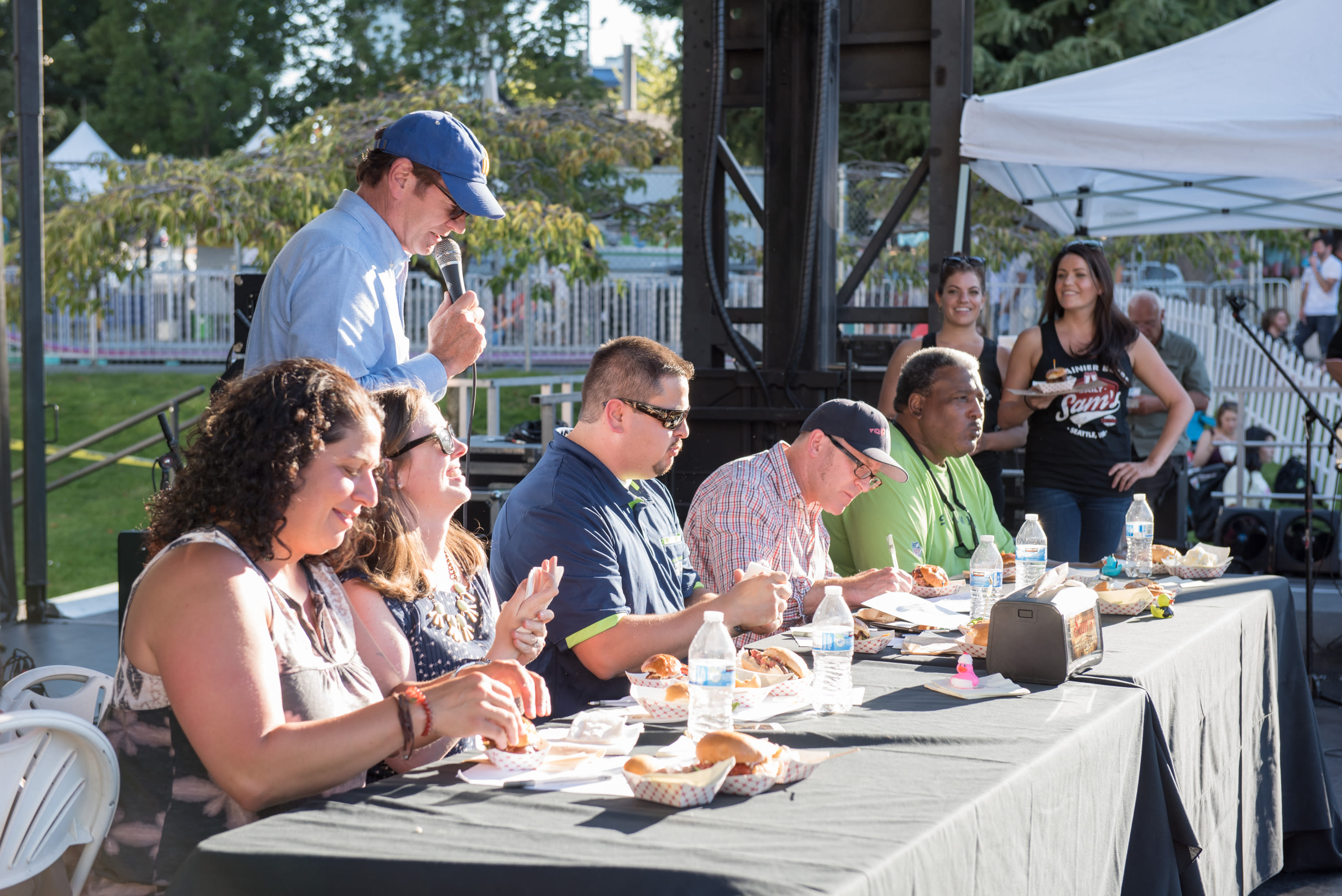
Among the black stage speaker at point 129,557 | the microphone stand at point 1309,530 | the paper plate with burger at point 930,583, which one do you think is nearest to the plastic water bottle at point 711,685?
the paper plate with burger at point 930,583

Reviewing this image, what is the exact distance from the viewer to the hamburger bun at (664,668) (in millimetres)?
2348

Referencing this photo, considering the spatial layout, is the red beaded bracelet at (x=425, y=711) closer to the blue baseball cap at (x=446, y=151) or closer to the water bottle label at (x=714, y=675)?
the water bottle label at (x=714, y=675)

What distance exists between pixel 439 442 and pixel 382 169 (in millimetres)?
984

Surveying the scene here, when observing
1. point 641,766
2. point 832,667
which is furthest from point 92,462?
point 641,766

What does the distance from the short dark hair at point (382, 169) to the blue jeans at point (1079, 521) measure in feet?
9.15

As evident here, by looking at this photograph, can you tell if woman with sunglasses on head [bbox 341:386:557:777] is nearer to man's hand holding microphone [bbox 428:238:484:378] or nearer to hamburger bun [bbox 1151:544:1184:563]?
man's hand holding microphone [bbox 428:238:484:378]

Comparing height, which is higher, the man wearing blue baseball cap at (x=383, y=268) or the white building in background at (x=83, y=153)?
the white building in background at (x=83, y=153)

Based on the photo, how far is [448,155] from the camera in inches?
118

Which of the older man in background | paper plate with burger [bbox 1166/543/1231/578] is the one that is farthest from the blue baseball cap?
the older man in background

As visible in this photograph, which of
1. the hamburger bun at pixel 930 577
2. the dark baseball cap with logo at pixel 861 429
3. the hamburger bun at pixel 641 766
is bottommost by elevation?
the hamburger bun at pixel 930 577

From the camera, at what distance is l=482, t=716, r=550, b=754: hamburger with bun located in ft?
6.13

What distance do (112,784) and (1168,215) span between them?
772cm

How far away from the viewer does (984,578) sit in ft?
10.6

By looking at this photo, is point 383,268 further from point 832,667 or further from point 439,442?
point 832,667
